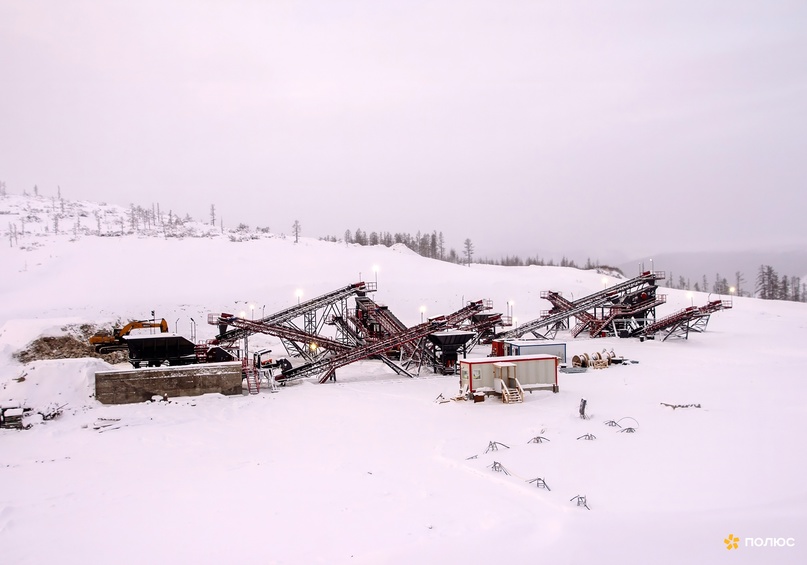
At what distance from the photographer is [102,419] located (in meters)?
19.4

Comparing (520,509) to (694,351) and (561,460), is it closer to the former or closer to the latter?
(561,460)

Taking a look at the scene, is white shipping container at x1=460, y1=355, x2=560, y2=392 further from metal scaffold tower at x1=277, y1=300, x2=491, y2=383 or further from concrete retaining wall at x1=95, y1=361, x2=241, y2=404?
concrete retaining wall at x1=95, y1=361, x2=241, y2=404

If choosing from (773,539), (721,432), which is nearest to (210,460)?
(773,539)

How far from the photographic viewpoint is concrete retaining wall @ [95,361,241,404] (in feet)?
72.3

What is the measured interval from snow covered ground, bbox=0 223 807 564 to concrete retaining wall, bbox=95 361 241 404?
2.78 ft

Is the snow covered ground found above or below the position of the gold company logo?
below

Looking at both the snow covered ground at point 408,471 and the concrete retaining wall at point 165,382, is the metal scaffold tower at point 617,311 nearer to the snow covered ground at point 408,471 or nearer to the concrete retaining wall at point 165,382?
the snow covered ground at point 408,471

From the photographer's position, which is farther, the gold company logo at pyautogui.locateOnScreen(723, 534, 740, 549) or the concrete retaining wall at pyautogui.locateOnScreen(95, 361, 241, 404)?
the concrete retaining wall at pyautogui.locateOnScreen(95, 361, 241, 404)

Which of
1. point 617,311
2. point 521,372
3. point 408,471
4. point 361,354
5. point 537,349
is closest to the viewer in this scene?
point 408,471

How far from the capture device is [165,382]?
23172 mm

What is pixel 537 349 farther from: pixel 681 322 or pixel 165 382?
pixel 165 382

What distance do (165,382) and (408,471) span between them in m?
16.0

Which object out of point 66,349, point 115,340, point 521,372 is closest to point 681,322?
point 521,372

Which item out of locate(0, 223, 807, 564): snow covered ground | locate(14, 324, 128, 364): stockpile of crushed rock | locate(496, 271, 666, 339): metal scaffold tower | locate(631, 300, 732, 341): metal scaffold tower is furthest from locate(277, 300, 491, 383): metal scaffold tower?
locate(631, 300, 732, 341): metal scaffold tower
